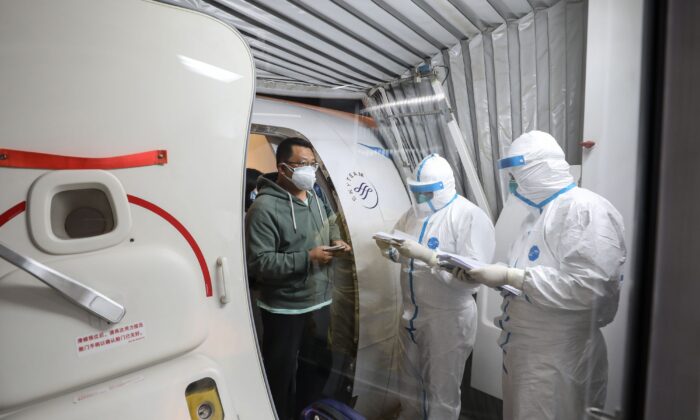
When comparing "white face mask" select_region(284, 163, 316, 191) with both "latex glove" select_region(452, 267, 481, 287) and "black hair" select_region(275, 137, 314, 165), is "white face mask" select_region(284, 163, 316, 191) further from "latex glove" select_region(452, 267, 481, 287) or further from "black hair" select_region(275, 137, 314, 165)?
"latex glove" select_region(452, 267, 481, 287)

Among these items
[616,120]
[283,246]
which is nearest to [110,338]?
[283,246]

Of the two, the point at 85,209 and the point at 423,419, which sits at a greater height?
the point at 85,209

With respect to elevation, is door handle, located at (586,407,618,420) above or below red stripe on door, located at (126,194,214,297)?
below

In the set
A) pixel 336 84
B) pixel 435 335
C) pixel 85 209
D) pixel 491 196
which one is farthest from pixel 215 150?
pixel 491 196

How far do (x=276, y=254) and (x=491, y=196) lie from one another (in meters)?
1.30

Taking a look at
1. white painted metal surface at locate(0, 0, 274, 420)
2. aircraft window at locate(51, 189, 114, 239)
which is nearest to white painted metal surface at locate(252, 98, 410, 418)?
white painted metal surface at locate(0, 0, 274, 420)

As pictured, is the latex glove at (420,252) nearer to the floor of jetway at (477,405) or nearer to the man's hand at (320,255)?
the man's hand at (320,255)

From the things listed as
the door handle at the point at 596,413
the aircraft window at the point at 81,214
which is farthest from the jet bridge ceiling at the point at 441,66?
the door handle at the point at 596,413

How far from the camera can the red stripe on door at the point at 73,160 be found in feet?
2.27

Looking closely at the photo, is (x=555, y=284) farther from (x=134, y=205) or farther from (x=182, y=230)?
(x=134, y=205)

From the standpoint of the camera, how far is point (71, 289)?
72 cm

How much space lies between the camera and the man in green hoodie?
51.2 inches

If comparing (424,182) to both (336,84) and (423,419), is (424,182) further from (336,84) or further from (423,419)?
(423,419)

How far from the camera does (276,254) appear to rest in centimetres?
131
